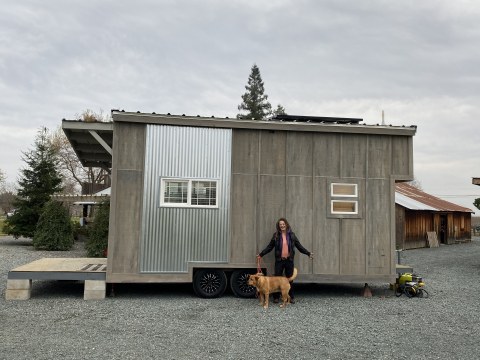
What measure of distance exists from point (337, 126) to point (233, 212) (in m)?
2.89

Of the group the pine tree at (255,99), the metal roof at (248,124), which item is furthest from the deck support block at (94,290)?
the pine tree at (255,99)

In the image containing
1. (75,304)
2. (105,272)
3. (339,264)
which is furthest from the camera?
(339,264)

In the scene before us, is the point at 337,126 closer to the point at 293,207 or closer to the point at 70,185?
the point at 293,207

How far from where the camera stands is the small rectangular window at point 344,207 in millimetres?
9328

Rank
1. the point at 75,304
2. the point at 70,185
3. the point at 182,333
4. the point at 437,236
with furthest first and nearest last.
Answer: the point at 70,185 → the point at 437,236 → the point at 75,304 → the point at 182,333

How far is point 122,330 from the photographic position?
20.7 ft

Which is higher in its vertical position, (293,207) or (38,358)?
(293,207)

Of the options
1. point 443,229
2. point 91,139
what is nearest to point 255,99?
point 443,229

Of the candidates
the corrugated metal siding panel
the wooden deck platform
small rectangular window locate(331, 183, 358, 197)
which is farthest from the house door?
the wooden deck platform

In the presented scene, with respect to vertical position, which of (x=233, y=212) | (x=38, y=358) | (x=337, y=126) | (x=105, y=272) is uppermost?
(x=337, y=126)

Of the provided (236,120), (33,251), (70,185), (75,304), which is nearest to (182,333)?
(75,304)

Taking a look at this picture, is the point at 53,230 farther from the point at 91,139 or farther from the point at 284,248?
the point at 284,248

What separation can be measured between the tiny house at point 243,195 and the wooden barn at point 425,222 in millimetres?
13974

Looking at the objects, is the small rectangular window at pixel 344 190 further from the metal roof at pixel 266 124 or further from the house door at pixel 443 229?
the house door at pixel 443 229
